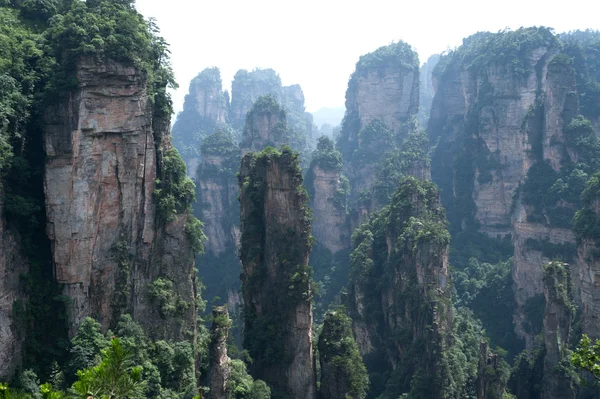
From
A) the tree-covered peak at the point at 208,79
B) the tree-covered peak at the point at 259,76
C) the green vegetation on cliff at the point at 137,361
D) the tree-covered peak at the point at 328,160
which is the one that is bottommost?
the green vegetation on cliff at the point at 137,361

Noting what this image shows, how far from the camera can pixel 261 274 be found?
3372 centimetres

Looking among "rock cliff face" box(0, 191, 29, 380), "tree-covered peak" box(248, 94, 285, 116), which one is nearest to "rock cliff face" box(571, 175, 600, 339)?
"rock cliff face" box(0, 191, 29, 380)

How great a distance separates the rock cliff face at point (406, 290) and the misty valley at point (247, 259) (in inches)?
5.7

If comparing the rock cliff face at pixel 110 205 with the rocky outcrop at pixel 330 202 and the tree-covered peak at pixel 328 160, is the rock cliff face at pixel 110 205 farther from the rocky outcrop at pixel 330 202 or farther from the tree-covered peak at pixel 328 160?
the tree-covered peak at pixel 328 160

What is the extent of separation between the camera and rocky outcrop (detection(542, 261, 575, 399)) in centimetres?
3167

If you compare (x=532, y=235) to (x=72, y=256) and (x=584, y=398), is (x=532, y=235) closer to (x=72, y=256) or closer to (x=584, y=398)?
(x=584, y=398)

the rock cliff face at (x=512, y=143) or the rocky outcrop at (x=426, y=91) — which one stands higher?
the rocky outcrop at (x=426, y=91)

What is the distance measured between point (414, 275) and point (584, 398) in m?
11.9

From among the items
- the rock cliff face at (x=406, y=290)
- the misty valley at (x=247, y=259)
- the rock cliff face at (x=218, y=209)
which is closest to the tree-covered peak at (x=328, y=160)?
the misty valley at (x=247, y=259)

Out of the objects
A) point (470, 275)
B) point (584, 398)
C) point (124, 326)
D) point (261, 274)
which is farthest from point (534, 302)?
point (124, 326)

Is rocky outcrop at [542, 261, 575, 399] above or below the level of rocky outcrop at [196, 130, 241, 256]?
below

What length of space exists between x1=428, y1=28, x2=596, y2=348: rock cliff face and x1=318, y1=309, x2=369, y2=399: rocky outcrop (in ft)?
62.3

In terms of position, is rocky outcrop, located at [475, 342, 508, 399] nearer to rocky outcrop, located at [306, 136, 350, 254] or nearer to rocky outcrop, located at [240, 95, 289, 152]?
rocky outcrop, located at [306, 136, 350, 254]

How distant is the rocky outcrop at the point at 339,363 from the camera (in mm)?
30469
